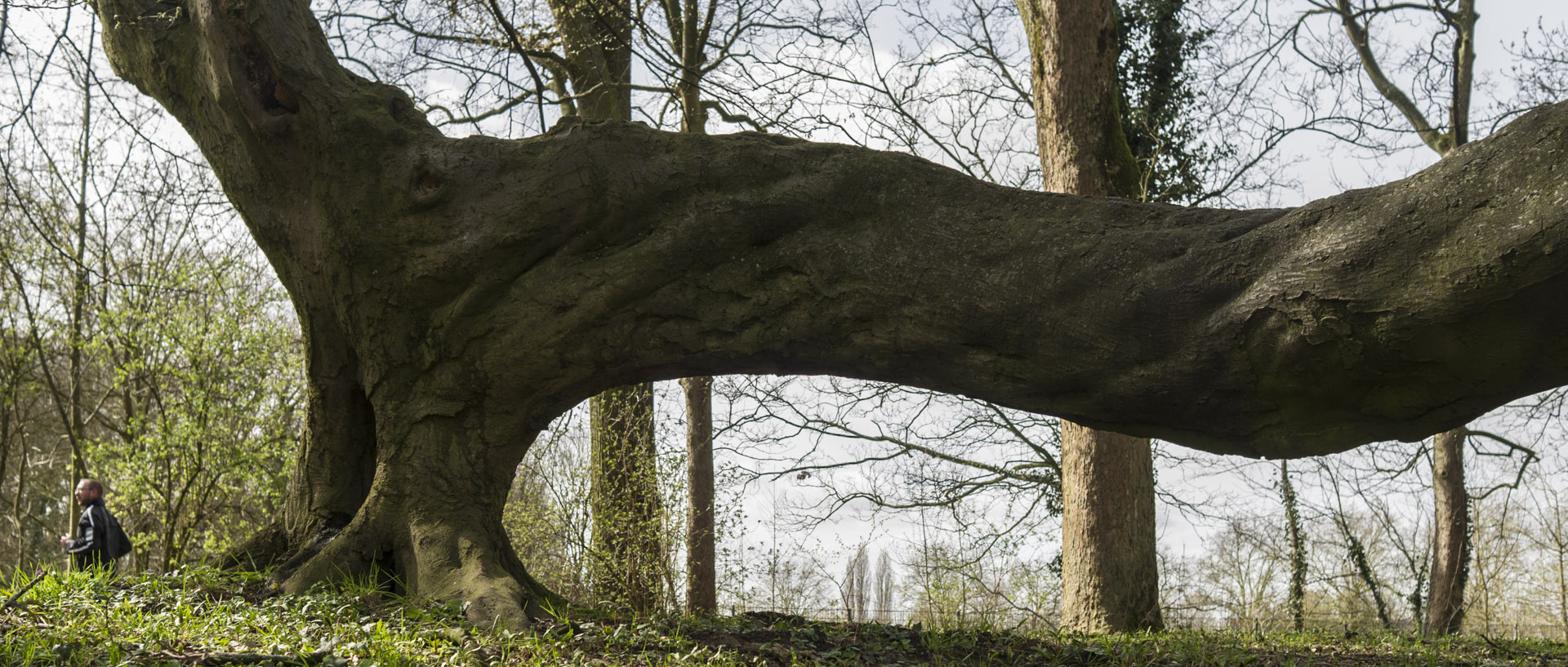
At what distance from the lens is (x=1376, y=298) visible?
3.38 metres

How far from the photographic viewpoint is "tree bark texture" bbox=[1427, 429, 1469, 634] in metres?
12.6

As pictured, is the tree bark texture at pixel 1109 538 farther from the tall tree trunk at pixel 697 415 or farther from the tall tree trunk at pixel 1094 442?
the tall tree trunk at pixel 697 415

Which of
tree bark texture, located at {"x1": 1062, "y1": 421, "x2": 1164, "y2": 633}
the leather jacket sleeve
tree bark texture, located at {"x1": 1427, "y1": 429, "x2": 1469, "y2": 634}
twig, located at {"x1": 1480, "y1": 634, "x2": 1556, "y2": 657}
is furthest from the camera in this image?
tree bark texture, located at {"x1": 1427, "y1": 429, "x2": 1469, "y2": 634}

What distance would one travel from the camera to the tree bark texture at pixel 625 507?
9844mm

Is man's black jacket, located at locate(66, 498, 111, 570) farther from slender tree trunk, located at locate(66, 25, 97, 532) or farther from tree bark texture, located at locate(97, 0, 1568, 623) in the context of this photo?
slender tree trunk, located at locate(66, 25, 97, 532)

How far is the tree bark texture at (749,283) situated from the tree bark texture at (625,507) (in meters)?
4.36

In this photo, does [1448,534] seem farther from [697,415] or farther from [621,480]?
[621,480]

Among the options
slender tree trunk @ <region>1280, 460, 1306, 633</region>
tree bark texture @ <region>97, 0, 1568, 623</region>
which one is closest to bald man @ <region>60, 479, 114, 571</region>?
tree bark texture @ <region>97, 0, 1568, 623</region>

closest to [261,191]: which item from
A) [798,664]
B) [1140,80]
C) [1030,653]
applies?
[798,664]

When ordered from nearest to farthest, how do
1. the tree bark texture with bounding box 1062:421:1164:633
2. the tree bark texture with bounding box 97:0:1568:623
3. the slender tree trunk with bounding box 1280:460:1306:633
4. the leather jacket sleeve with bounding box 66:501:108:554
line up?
1. the tree bark texture with bounding box 97:0:1568:623
2. the leather jacket sleeve with bounding box 66:501:108:554
3. the tree bark texture with bounding box 1062:421:1164:633
4. the slender tree trunk with bounding box 1280:460:1306:633

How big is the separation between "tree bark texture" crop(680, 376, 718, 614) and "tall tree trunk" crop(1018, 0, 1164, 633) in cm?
388

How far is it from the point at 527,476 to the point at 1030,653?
26.1ft

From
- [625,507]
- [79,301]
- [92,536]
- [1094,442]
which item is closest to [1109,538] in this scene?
[1094,442]

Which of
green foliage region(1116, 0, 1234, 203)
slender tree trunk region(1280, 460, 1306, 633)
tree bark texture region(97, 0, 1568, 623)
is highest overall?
green foliage region(1116, 0, 1234, 203)
